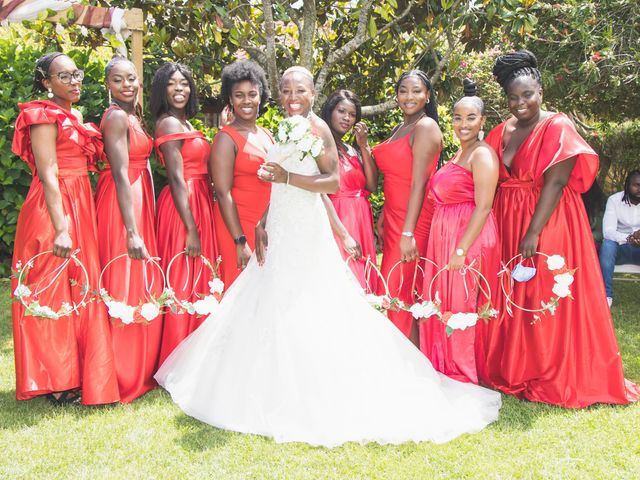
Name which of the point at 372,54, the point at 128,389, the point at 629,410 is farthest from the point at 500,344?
the point at 372,54

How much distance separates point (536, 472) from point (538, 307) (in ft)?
4.67

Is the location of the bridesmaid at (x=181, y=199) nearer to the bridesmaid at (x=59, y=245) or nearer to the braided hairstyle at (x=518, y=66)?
the bridesmaid at (x=59, y=245)

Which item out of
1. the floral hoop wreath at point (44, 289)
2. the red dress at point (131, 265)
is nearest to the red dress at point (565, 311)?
the red dress at point (131, 265)

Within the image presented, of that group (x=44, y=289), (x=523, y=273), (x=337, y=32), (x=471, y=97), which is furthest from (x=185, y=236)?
(x=337, y=32)

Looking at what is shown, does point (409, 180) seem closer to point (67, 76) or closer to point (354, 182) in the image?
point (354, 182)

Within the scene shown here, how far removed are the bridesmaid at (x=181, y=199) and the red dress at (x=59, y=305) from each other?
1.92 feet

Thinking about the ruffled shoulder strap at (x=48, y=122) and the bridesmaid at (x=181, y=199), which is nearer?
the ruffled shoulder strap at (x=48, y=122)

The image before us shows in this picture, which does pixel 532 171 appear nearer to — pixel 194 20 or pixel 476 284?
pixel 476 284

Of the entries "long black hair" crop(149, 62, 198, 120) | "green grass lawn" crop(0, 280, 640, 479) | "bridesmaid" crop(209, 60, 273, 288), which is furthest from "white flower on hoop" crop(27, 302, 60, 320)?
"long black hair" crop(149, 62, 198, 120)

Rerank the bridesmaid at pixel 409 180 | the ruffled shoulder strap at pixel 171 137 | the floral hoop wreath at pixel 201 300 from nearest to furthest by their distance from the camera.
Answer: the floral hoop wreath at pixel 201 300 < the ruffled shoulder strap at pixel 171 137 < the bridesmaid at pixel 409 180

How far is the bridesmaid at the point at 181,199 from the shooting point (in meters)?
→ 4.73

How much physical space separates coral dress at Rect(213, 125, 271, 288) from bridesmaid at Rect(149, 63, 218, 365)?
0.10 metres

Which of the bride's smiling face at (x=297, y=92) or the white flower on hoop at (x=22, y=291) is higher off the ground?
the bride's smiling face at (x=297, y=92)

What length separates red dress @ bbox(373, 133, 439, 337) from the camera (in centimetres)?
500
